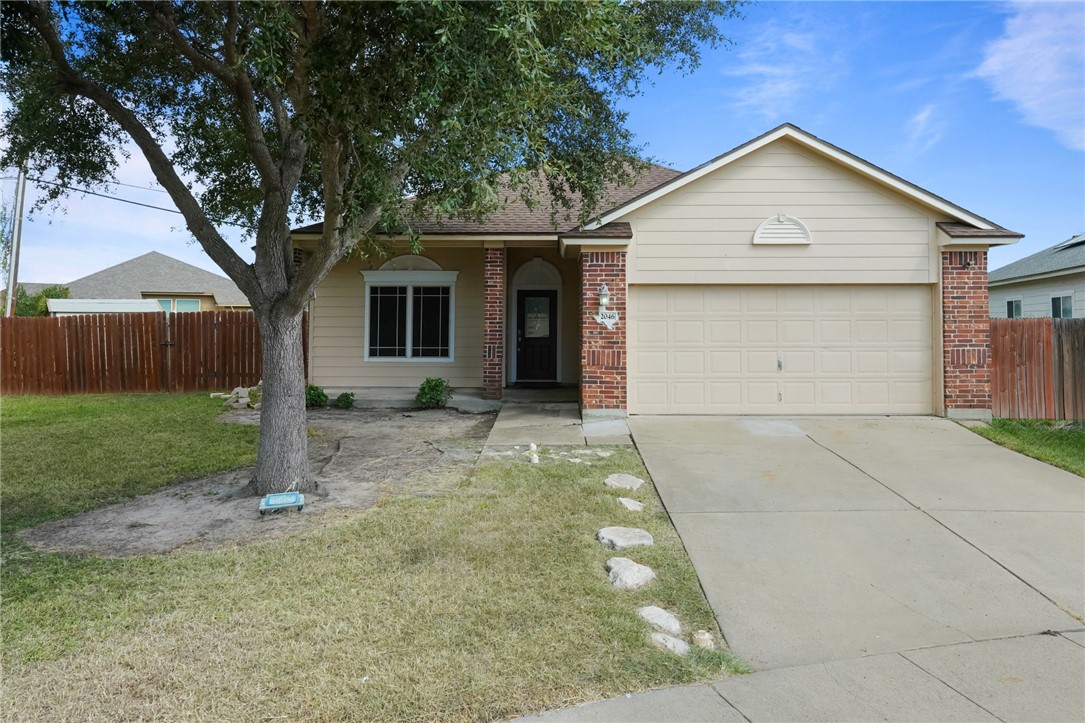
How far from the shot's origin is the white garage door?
9516 mm

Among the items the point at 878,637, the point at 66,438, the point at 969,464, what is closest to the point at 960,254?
the point at 969,464

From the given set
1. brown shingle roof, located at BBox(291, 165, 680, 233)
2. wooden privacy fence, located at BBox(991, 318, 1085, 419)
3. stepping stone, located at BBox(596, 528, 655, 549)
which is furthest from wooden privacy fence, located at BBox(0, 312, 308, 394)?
wooden privacy fence, located at BBox(991, 318, 1085, 419)

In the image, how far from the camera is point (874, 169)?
9.14 meters

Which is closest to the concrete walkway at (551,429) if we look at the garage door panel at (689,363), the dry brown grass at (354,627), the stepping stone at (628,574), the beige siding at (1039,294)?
the garage door panel at (689,363)

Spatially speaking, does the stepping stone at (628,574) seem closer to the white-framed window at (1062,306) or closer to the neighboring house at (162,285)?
the white-framed window at (1062,306)

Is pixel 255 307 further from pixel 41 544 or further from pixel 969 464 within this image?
pixel 969 464

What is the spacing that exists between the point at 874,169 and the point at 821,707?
879cm

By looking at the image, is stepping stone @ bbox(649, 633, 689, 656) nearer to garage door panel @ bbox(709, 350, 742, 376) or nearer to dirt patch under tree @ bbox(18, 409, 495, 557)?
dirt patch under tree @ bbox(18, 409, 495, 557)

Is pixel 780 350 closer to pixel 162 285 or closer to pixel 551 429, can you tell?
pixel 551 429

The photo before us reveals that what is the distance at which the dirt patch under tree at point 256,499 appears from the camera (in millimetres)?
4816

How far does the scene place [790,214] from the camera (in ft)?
31.2

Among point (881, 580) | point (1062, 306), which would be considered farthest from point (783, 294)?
point (1062, 306)

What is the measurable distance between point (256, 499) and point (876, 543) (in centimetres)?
556

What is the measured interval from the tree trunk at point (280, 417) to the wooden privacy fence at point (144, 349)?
9.65 meters
